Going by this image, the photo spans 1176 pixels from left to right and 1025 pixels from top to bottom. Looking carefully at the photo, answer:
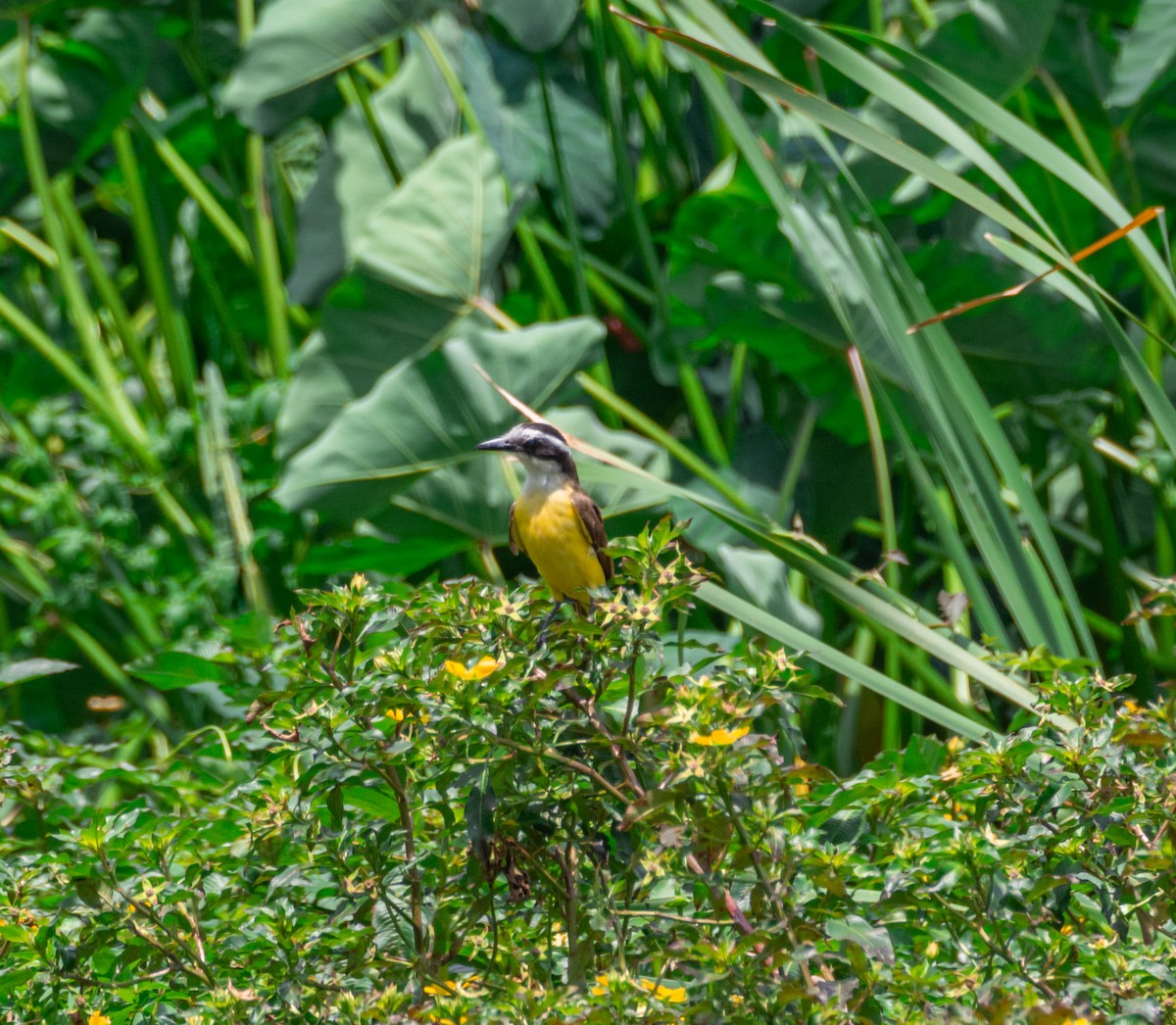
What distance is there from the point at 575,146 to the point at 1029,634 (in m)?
1.91

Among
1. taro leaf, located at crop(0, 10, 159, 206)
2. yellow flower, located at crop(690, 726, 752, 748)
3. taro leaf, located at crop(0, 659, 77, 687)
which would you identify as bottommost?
taro leaf, located at crop(0, 659, 77, 687)

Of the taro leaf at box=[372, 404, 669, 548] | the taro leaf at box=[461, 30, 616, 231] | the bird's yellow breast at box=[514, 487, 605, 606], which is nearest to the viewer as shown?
the bird's yellow breast at box=[514, 487, 605, 606]

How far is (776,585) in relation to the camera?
5.81 ft

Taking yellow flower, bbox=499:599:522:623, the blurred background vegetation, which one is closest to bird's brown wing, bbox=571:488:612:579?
the blurred background vegetation

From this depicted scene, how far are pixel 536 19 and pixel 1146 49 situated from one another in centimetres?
107

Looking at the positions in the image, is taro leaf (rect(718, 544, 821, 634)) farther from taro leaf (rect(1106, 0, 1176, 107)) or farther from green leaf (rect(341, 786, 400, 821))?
taro leaf (rect(1106, 0, 1176, 107))

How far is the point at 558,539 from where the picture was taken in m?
1.68

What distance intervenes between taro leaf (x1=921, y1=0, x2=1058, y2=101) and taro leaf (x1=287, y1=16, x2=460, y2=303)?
43.5 inches

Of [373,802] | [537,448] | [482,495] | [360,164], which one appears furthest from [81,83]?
[373,802]

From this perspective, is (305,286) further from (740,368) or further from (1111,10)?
(1111,10)

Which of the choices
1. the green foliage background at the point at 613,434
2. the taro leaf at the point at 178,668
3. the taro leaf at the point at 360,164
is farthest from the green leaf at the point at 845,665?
the taro leaf at the point at 360,164

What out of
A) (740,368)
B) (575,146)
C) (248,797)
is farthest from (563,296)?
(248,797)

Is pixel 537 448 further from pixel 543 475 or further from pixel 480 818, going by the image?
pixel 480 818

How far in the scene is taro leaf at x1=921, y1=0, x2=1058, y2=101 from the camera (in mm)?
2254
